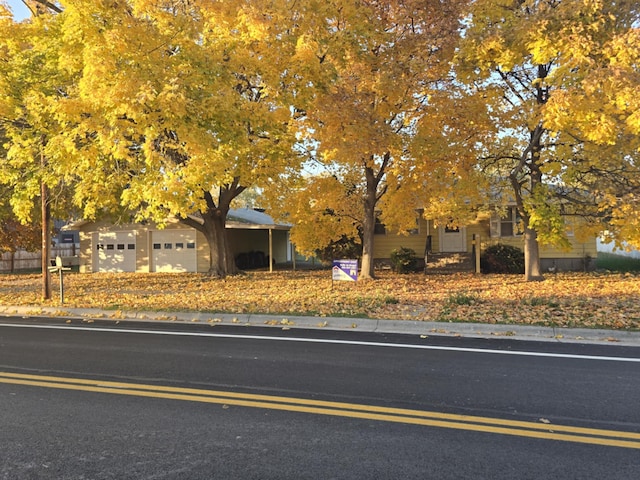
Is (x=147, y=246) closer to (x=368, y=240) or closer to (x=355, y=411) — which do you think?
(x=368, y=240)

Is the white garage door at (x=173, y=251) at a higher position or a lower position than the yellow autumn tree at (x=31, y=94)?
lower

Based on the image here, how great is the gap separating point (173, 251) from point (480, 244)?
1619 centimetres

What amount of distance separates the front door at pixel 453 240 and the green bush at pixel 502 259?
1.97 m

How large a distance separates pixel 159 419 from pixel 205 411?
0.43 m

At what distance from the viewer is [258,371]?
237 inches

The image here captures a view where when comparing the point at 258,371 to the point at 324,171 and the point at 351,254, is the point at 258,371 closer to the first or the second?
the point at 324,171

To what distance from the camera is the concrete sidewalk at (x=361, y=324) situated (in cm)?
787

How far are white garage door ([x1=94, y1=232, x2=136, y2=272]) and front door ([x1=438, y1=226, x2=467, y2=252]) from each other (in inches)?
665

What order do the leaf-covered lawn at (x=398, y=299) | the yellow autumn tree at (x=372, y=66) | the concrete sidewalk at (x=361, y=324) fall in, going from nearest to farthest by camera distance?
the concrete sidewalk at (x=361, y=324), the leaf-covered lawn at (x=398, y=299), the yellow autumn tree at (x=372, y=66)

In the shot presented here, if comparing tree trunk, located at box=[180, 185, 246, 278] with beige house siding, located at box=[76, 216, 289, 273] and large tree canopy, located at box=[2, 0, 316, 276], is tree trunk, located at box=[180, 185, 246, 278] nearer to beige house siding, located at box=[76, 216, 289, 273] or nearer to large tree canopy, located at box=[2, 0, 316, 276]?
beige house siding, located at box=[76, 216, 289, 273]

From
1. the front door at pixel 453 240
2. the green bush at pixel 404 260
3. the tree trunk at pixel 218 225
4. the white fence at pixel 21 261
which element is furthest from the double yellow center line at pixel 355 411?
the white fence at pixel 21 261

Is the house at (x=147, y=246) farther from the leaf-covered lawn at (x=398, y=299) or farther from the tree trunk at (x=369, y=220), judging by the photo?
the tree trunk at (x=369, y=220)

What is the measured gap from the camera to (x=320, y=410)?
15.2ft

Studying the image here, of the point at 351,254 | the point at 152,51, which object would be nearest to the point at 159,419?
the point at 152,51
